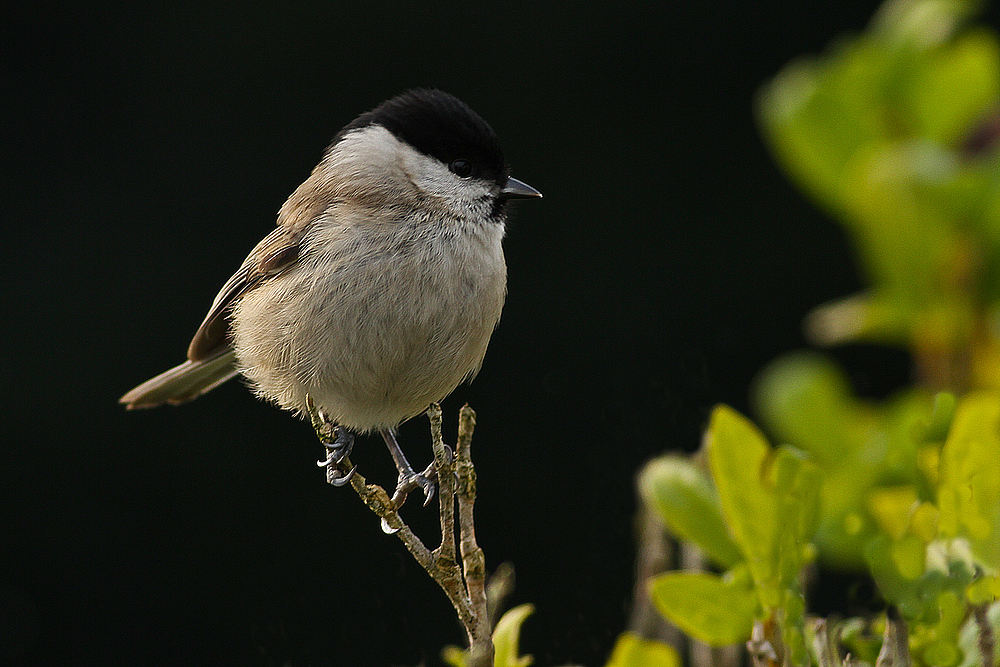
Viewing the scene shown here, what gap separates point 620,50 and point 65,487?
2.99 m

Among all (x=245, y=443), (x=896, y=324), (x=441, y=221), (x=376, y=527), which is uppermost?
(x=441, y=221)

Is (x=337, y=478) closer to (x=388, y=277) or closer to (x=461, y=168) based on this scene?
(x=388, y=277)

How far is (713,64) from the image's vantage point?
15.8 feet

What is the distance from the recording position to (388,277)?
1297 millimetres

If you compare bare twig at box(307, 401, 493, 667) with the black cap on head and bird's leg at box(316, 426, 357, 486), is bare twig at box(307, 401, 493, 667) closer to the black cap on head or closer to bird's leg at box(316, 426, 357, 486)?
bird's leg at box(316, 426, 357, 486)

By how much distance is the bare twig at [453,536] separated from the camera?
2.79 ft

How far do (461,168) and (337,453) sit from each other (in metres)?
0.42

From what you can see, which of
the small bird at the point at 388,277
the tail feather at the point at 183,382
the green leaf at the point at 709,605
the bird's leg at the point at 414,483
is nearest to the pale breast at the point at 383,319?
the small bird at the point at 388,277

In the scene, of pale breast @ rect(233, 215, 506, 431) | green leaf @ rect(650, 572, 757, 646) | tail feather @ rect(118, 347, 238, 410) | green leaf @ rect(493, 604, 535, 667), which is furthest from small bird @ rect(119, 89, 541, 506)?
green leaf @ rect(650, 572, 757, 646)

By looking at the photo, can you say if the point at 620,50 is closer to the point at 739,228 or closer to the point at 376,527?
the point at 739,228

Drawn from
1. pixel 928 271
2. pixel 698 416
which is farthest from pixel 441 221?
pixel 928 271

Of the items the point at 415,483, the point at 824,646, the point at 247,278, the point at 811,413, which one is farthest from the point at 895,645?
the point at 247,278

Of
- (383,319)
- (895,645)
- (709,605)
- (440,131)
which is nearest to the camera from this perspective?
(895,645)

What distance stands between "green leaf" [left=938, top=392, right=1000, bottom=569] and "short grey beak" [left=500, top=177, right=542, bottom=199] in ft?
2.25
